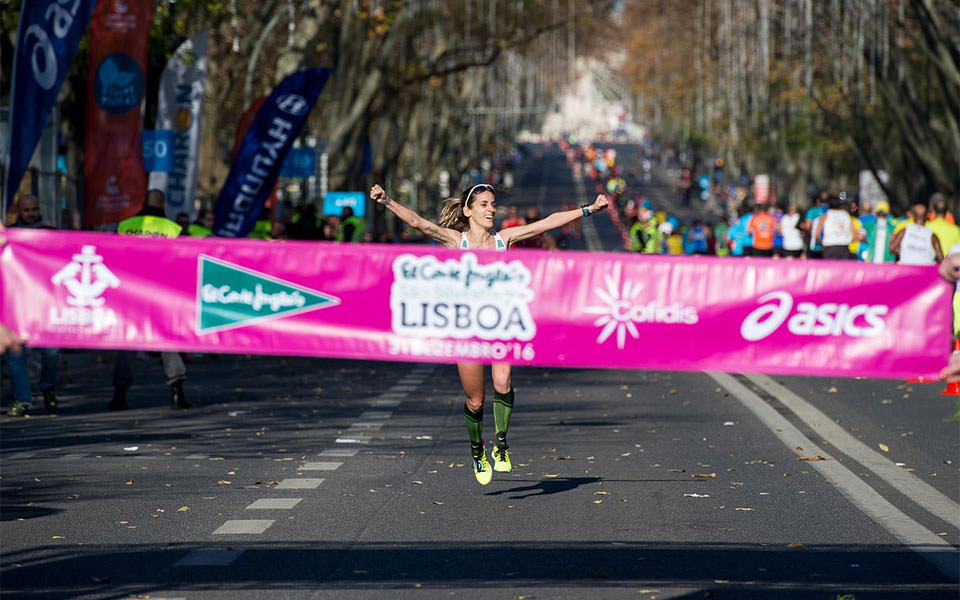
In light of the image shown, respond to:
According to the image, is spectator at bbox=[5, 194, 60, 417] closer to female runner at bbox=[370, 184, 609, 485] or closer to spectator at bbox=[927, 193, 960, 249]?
female runner at bbox=[370, 184, 609, 485]

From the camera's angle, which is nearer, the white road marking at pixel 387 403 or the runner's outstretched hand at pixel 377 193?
the runner's outstretched hand at pixel 377 193

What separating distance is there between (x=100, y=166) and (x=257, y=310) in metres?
15.0

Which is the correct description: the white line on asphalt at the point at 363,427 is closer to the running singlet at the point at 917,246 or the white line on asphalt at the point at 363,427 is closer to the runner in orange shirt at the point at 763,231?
the running singlet at the point at 917,246

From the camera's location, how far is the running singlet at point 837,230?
2831 cm

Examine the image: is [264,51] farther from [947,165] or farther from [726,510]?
[726,510]

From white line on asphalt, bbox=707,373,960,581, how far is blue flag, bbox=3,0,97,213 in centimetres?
691

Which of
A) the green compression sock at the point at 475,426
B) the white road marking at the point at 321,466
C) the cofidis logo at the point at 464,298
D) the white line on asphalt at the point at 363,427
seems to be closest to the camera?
the cofidis logo at the point at 464,298

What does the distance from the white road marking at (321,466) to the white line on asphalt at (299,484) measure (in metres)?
0.48

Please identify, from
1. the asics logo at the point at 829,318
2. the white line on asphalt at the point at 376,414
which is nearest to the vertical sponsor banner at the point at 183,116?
the white line on asphalt at the point at 376,414

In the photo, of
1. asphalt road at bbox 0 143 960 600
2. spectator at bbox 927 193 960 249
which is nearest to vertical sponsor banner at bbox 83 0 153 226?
asphalt road at bbox 0 143 960 600

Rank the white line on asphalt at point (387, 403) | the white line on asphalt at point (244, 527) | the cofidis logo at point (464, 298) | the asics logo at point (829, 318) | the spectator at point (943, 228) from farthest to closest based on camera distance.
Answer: the spectator at point (943, 228), the white line on asphalt at point (387, 403), the white line on asphalt at point (244, 527), the cofidis logo at point (464, 298), the asics logo at point (829, 318)

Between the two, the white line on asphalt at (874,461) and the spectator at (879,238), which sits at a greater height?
the spectator at (879,238)

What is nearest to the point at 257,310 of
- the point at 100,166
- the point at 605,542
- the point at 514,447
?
the point at 605,542

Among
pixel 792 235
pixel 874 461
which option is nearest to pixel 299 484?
pixel 874 461
